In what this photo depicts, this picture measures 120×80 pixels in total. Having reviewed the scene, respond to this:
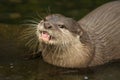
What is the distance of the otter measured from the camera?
5484mm

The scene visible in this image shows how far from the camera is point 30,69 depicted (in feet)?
19.1

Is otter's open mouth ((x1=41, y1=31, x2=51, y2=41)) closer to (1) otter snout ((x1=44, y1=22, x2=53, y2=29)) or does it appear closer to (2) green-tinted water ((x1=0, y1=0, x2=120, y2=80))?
(1) otter snout ((x1=44, y1=22, x2=53, y2=29))

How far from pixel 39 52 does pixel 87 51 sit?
0.60 metres

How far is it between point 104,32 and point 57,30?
0.87m

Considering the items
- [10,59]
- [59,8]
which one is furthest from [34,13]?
[10,59]

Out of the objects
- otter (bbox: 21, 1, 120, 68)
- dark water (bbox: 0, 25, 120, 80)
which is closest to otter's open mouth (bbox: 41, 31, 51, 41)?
otter (bbox: 21, 1, 120, 68)

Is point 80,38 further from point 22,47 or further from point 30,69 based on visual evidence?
point 22,47

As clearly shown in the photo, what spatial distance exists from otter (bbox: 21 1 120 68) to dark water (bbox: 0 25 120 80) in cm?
11

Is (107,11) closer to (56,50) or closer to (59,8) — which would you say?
(56,50)

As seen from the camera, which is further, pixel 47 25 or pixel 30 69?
pixel 30 69

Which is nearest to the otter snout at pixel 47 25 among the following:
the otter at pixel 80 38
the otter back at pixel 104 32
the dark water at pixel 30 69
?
the otter at pixel 80 38

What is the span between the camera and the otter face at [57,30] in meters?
5.37

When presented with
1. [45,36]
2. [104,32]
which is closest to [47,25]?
[45,36]

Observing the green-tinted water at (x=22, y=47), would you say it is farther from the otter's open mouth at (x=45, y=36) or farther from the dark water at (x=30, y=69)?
the otter's open mouth at (x=45, y=36)
